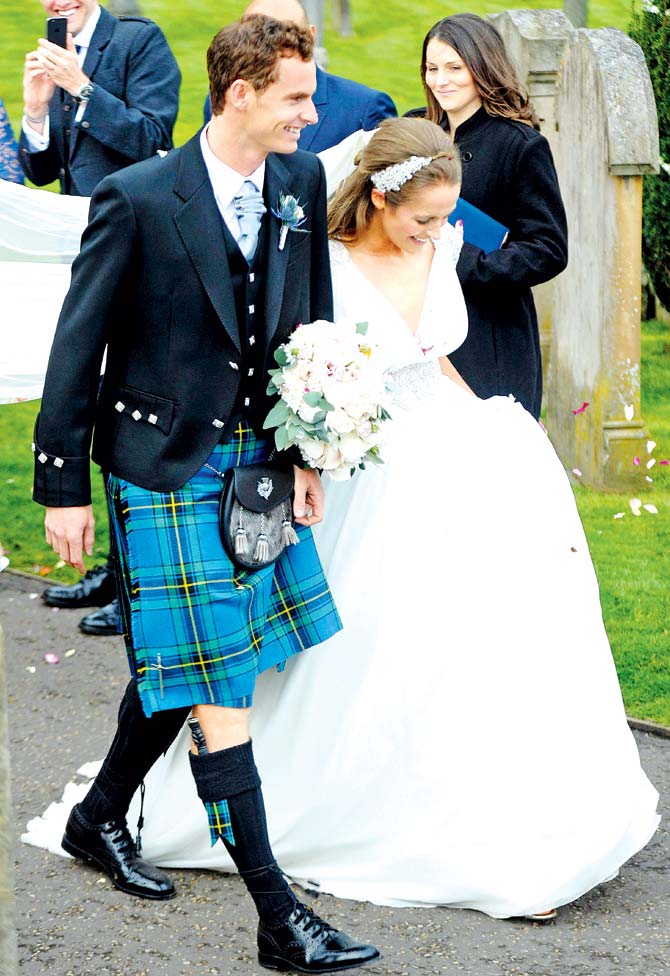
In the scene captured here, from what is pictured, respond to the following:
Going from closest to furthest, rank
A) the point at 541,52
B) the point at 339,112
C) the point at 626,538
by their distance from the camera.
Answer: the point at 339,112
the point at 626,538
the point at 541,52

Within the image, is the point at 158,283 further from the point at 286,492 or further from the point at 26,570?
the point at 26,570

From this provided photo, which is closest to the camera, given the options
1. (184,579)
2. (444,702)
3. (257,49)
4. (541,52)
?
(257,49)

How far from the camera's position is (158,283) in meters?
3.25

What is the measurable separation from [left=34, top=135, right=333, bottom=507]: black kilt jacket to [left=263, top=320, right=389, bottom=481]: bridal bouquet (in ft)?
0.30

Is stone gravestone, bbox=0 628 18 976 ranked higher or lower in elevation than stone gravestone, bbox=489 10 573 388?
lower

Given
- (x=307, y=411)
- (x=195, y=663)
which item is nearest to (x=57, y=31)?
(x=307, y=411)

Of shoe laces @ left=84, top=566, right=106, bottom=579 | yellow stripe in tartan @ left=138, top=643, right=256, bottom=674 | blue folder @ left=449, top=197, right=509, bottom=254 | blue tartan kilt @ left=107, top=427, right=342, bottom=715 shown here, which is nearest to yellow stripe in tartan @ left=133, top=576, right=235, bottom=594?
blue tartan kilt @ left=107, top=427, right=342, bottom=715

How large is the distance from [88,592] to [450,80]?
2632 millimetres

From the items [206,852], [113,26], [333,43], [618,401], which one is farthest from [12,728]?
[333,43]

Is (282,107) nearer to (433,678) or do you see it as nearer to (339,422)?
(339,422)

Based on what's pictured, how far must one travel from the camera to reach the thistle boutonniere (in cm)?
332

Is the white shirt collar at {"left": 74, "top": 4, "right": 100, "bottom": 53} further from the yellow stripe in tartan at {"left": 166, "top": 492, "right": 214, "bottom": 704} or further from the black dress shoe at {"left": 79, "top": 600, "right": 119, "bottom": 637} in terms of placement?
the yellow stripe in tartan at {"left": 166, "top": 492, "right": 214, "bottom": 704}

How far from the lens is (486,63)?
4590 mm

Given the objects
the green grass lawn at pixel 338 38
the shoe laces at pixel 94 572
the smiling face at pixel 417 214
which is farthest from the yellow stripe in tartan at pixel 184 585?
the green grass lawn at pixel 338 38
